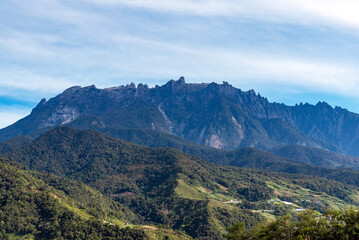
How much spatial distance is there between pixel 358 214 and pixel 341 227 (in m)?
7.11

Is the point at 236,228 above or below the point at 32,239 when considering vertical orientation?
above

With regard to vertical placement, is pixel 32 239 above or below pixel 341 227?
below

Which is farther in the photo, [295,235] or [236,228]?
[236,228]

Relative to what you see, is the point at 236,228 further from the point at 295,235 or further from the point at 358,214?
the point at 358,214

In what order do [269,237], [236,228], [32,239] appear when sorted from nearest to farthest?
[269,237], [236,228], [32,239]

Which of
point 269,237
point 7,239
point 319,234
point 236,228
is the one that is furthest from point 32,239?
point 319,234

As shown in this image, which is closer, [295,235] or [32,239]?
[295,235]

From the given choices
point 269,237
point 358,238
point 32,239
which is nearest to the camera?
point 358,238

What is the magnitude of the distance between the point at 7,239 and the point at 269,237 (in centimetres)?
14720

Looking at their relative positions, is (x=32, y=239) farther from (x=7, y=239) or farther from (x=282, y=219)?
(x=282, y=219)

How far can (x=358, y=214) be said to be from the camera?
11775 centimetres

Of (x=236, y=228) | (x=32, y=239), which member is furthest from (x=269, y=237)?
(x=32, y=239)

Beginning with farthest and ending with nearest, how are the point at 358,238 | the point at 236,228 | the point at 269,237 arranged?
1. the point at 236,228
2. the point at 269,237
3. the point at 358,238

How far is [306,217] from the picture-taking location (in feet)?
411
